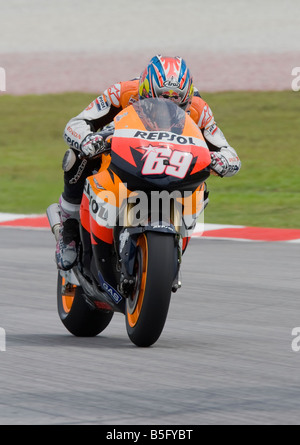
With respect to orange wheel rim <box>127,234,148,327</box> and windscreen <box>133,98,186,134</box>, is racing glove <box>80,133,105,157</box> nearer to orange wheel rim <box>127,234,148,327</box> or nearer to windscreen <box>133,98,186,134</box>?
windscreen <box>133,98,186,134</box>

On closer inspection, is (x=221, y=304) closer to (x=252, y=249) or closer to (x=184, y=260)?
(x=184, y=260)

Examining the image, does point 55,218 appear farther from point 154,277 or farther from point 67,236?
point 154,277

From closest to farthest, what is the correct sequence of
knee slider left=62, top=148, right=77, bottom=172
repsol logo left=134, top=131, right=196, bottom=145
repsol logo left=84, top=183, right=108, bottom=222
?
repsol logo left=134, top=131, right=196, bottom=145
repsol logo left=84, top=183, right=108, bottom=222
knee slider left=62, top=148, right=77, bottom=172

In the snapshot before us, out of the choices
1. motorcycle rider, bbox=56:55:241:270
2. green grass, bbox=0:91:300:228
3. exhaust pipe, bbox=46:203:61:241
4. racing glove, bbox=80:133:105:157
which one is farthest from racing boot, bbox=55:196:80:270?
green grass, bbox=0:91:300:228

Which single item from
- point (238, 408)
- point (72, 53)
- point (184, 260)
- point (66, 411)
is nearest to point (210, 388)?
point (238, 408)

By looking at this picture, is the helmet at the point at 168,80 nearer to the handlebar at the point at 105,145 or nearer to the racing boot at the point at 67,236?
the handlebar at the point at 105,145

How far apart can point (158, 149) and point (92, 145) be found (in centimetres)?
40

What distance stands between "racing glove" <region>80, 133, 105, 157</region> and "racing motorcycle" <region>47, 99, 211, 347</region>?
2.0 inches

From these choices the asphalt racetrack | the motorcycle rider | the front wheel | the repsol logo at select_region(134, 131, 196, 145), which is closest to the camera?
the asphalt racetrack

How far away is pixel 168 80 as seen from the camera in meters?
5.70

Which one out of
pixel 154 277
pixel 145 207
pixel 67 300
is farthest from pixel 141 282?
pixel 67 300

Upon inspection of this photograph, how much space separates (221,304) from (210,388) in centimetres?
272

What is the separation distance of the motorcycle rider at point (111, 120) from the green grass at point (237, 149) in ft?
20.8

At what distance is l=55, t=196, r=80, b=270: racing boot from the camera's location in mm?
6148
